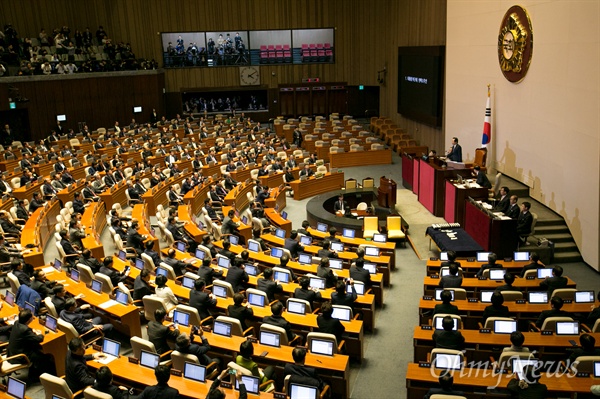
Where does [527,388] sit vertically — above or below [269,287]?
above

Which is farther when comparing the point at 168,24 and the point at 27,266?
the point at 168,24

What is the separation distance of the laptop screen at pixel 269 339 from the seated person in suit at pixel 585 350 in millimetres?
3849

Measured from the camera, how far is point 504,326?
861 centimetres

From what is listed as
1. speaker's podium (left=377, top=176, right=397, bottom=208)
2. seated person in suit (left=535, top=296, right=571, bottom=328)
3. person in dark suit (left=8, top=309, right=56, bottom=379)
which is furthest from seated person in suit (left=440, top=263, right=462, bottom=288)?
speaker's podium (left=377, top=176, right=397, bottom=208)

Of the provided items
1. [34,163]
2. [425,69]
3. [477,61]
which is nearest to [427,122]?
[425,69]

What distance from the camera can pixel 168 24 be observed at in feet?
113

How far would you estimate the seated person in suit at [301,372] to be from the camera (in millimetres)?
7112

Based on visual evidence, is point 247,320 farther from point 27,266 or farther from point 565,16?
point 565,16

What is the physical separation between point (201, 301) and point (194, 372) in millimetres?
2175

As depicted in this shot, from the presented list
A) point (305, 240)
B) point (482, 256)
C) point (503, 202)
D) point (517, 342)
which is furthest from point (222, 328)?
point (503, 202)

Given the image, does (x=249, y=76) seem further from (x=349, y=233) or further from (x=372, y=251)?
(x=372, y=251)

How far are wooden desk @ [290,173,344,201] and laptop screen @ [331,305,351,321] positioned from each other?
11121mm

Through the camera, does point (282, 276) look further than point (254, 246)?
No

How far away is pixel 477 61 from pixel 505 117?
A: 9.49 feet
